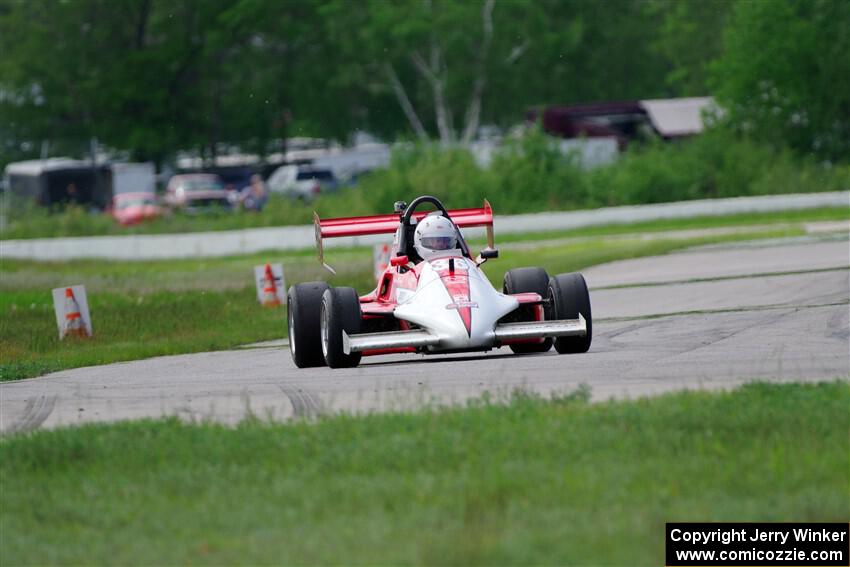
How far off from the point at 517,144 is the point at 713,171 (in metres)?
6.22

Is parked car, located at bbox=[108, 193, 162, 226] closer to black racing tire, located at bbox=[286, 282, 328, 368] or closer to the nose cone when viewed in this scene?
black racing tire, located at bbox=[286, 282, 328, 368]

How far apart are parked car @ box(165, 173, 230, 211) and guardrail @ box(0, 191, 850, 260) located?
16073 millimetres

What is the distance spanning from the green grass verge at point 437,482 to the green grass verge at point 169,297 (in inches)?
249

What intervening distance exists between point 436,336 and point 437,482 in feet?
16.8

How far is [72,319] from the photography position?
20.2m

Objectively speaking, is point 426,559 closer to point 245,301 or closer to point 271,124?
point 245,301

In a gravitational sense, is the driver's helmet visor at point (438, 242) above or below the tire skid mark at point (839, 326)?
above

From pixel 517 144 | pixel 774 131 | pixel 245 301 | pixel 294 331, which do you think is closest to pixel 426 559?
pixel 294 331

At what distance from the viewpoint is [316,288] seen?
15.1 metres

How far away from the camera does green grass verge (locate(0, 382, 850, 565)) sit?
287 inches

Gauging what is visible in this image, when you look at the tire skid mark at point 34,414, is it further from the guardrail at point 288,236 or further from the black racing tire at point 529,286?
the guardrail at point 288,236

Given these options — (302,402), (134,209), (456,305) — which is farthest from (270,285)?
(134,209)

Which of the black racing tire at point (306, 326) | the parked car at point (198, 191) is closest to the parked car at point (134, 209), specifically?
the parked car at point (198, 191)

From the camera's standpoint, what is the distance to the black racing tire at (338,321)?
46.2 ft
